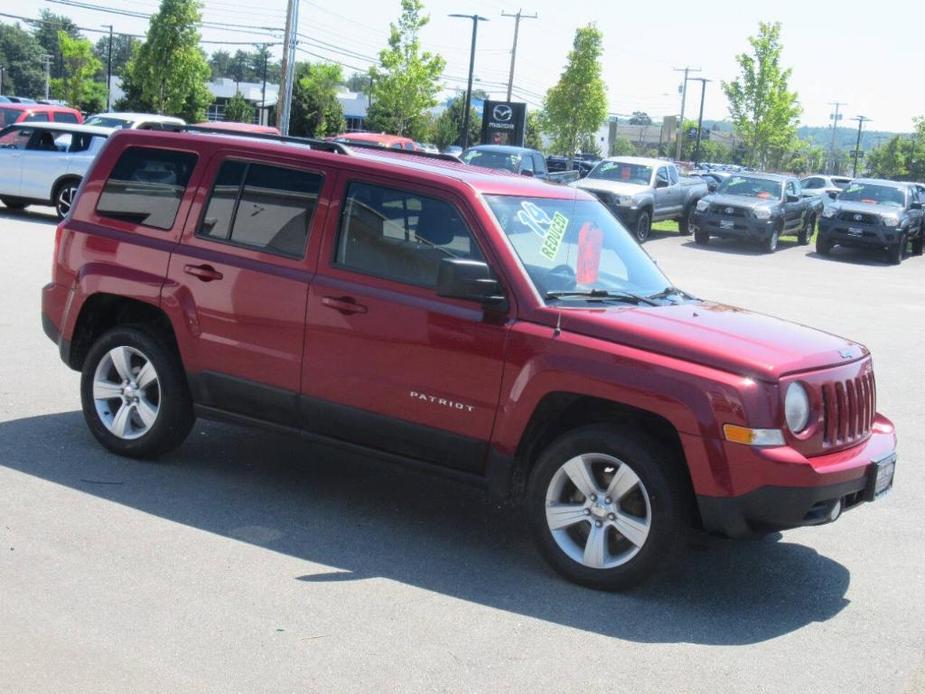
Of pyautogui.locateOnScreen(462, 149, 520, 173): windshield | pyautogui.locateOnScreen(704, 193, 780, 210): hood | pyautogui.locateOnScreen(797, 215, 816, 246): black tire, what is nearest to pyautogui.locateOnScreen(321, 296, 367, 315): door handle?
pyautogui.locateOnScreen(462, 149, 520, 173): windshield

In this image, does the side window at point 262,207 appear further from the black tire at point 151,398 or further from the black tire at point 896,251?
the black tire at point 896,251

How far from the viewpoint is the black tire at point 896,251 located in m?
28.0

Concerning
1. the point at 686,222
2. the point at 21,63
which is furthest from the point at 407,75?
the point at 21,63

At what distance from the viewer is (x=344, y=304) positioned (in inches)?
239

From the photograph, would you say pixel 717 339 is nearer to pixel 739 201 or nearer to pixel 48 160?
pixel 48 160

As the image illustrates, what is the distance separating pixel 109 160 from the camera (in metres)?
7.10

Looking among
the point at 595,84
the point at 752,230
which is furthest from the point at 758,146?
the point at 752,230

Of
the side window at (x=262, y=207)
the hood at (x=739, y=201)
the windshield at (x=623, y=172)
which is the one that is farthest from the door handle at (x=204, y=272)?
the hood at (x=739, y=201)

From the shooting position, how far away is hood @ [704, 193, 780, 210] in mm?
28438

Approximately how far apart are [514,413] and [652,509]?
784mm

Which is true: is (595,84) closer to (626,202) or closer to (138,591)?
(626,202)

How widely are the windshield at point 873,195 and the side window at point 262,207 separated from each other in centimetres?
2525

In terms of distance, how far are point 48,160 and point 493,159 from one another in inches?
415

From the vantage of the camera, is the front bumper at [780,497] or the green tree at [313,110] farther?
the green tree at [313,110]
